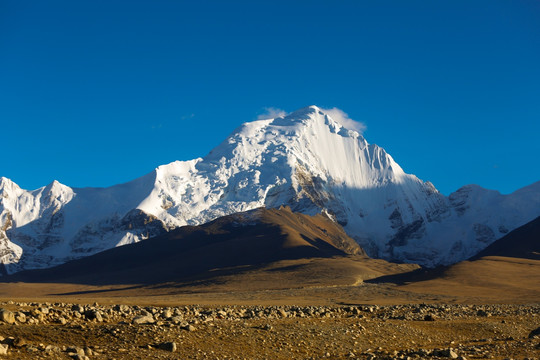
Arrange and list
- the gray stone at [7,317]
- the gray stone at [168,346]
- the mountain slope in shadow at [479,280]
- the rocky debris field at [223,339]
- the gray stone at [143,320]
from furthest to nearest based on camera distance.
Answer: the mountain slope in shadow at [479,280]
the gray stone at [143,320]
the gray stone at [7,317]
the gray stone at [168,346]
the rocky debris field at [223,339]

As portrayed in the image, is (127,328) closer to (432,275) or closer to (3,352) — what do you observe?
→ (3,352)

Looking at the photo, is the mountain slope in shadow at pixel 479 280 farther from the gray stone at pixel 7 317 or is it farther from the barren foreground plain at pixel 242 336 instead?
the gray stone at pixel 7 317

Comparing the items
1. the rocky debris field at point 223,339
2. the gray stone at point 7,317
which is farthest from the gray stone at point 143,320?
the gray stone at point 7,317

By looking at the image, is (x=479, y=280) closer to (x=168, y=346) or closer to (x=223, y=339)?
(x=223, y=339)

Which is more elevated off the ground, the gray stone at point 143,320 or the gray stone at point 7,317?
the gray stone at point 7,317

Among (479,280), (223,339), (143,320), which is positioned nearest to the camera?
(223,339)

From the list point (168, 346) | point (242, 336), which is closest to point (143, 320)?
point (168, 346)

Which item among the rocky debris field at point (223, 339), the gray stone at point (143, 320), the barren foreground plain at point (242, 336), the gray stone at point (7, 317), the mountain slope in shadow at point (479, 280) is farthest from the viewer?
the mountain slope in shadow at point (479, 280)

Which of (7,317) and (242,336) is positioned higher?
(7,317)

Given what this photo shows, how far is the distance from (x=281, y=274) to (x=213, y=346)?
5892 inches

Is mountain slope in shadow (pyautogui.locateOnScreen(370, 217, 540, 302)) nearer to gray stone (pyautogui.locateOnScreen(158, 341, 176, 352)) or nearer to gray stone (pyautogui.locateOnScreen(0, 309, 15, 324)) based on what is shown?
gray stone (pyautogui.locateOnScreen(158, 341, 176, 352))

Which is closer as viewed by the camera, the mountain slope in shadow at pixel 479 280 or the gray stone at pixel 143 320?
the gray stone at pixel 143 320

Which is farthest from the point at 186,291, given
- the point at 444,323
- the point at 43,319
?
the point at 43,319

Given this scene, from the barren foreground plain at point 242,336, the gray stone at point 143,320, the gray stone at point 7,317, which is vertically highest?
the gray stone at point 7,317
